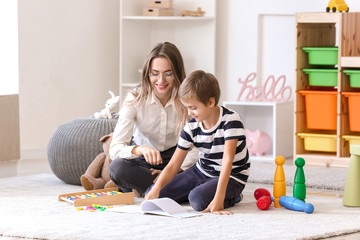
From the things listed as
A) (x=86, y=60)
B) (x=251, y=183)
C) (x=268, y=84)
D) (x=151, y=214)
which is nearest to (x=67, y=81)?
(x=86, y=60)

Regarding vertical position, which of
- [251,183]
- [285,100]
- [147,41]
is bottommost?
[251,183]

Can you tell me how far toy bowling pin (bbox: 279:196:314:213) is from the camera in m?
2.50

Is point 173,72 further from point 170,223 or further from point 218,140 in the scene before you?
point 170,223

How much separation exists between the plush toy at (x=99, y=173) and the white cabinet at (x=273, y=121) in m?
1.38

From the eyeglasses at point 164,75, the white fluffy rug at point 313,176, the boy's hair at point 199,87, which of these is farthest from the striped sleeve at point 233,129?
the white fluffy rug at point 313,176

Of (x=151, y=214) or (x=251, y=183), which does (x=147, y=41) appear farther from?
(x=151, y=214)

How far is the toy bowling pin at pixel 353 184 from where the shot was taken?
8.73ft

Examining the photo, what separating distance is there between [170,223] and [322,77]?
6.56 feet

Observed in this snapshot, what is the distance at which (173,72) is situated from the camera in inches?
110

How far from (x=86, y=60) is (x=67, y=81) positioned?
0.72 ft

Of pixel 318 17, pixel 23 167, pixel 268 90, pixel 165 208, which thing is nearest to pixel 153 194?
pixel 165 208

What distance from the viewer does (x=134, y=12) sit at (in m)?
4.92

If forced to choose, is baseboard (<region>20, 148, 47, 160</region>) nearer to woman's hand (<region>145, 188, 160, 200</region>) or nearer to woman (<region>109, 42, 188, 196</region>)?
woman (<region>109, 42, 188, 196</region>)

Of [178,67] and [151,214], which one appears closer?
[151,214]
